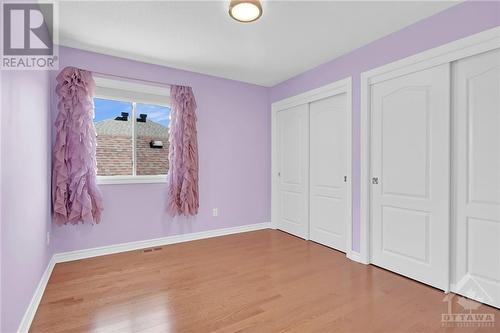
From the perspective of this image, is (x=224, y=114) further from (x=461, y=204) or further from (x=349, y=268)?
(x=461, y=204)

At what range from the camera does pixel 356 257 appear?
310 centimetres

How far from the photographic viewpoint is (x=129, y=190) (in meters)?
3.51

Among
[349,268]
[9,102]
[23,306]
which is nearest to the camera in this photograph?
[9,102]

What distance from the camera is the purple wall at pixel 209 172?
330 centimetres

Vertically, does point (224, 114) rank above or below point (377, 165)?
above

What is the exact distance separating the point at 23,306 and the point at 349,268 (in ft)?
9.52

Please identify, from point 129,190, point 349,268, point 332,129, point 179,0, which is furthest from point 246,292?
point 179,0

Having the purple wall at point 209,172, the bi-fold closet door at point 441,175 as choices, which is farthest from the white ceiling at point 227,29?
the bi-fold closet door at point 441,175

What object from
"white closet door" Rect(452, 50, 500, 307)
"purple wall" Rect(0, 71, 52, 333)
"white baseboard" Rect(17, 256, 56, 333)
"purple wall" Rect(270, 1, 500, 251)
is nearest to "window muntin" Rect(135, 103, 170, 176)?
"purple wall" Rect(0, 71, 52, 333)

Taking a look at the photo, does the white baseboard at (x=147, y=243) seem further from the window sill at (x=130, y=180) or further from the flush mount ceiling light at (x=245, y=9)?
the flush mount ceiling light at (x=245, y=9)

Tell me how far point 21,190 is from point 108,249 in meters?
1.79

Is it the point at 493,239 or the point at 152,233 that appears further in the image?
the point at 152,233

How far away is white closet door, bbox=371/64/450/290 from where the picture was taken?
7.78ft

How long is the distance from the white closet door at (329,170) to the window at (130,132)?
7.29ft
